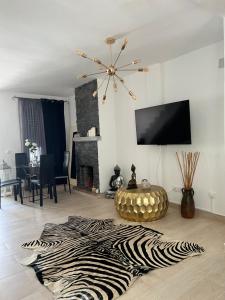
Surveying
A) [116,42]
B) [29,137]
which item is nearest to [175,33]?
[116,42]

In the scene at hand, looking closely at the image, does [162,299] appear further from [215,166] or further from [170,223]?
[215,166]

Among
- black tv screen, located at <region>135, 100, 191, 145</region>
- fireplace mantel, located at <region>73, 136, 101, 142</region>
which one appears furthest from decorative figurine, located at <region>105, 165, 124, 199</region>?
black tv screen, located at <region>135, 100, 191, 145</region>

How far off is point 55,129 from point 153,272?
4.92m

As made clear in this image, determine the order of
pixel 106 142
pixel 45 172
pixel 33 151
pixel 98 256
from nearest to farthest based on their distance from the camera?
1. pixel 98 256
2. pixel 45 172
3. pixel 106 142
4. pixel 33 151

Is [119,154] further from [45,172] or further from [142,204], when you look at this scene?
[142,204]

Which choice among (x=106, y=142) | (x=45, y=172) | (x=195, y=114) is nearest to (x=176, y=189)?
(x=195, y=114)

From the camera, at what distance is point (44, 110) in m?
6.09

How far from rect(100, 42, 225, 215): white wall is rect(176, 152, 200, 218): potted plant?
97mm

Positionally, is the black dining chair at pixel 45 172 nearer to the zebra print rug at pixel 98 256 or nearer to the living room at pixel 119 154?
the living room at pixel 119 154

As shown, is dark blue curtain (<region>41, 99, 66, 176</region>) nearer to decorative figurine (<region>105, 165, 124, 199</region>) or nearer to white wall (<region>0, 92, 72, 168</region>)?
white wall (<region>0, 92, 72, 168</region>)

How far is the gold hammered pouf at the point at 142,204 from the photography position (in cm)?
324

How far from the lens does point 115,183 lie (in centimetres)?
482

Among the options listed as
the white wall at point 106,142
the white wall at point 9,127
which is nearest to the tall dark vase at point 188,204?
the white wall at point 106,142

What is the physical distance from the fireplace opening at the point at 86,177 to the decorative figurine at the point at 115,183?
61 centimetres
